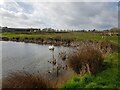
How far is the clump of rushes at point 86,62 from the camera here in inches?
810

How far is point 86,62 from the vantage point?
21.4 m

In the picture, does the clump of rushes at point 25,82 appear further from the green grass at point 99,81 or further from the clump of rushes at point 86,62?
the clump of rushes at point 86,62

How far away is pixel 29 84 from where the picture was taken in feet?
40.6

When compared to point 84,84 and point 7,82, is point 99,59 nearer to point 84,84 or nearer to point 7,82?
point 84,84

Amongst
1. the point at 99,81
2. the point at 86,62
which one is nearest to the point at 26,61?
the point at 86,62

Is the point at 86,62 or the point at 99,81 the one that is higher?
the point at 86,62

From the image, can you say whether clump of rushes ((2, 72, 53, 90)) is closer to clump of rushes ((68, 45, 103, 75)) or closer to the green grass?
the green grass

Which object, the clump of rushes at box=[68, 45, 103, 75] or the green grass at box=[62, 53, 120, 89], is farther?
the clump of rushes at box=[68, 45, 103, 75]

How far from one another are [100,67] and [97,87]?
6.91 m

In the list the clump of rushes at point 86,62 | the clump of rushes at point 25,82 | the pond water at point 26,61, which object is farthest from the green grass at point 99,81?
the pond water at point 26,61

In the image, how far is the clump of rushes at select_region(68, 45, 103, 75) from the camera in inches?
810

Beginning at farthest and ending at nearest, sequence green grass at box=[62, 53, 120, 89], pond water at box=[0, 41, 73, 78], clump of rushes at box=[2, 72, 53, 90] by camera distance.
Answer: pond water at box=[0, 41, 73, 78]
green grass at box=[62, 53, 120, 89]
clump of rushes at box=[2, 72, 53, 90]

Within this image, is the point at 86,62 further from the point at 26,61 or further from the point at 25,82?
the point at 26,61


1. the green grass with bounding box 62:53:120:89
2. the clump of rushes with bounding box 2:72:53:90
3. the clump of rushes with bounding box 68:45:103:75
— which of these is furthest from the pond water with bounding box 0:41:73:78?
the clump of rushes with bounding box 2:72:53:90
